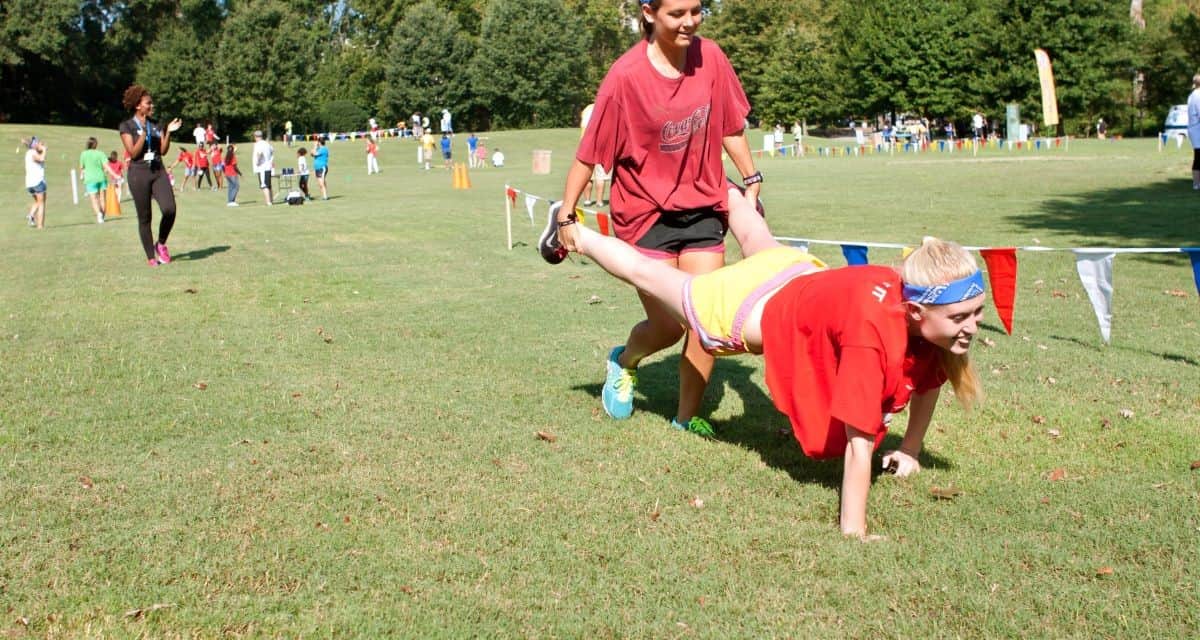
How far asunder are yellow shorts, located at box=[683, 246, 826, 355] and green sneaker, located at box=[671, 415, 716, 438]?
3.37 ft

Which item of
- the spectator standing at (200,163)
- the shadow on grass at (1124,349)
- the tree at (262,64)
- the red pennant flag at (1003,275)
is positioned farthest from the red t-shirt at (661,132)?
the tree at (262,64)

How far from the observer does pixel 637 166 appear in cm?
590

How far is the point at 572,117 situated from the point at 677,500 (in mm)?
91126

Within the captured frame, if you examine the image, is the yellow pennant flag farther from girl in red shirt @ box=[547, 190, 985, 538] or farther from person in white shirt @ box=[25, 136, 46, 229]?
girl in red shirt @ box=[547, 190, 985, 538]

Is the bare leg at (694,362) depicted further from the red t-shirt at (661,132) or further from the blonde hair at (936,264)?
the blonde hair at (936,264)

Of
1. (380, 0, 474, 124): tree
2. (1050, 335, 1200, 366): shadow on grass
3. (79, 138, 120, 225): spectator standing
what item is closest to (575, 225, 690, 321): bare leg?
(1050, 335, 1200, 366): shadow on grass

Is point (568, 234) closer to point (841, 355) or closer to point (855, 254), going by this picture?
point (841, 355)

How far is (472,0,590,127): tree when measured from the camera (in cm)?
8694

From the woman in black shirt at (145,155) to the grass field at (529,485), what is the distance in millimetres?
3067

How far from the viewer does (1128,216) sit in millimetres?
18078

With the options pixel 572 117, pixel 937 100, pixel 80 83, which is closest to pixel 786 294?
pixel 937 100

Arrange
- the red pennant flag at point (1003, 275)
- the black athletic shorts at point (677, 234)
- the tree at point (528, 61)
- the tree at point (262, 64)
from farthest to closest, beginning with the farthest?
the tree at point (528, 61) → the tree at point (262, 64) → the red pennant flag at point (1003, 275) → the black athletic shorts at point (677, 234)

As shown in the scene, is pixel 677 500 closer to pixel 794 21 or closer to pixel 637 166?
pixel 637 166

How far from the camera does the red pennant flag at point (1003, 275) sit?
7.39m
